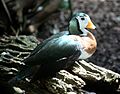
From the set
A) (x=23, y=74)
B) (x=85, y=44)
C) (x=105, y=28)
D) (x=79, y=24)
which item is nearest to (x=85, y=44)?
(x=85, y=44)

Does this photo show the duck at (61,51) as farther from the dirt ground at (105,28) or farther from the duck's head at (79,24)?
the dirt ground at (105,28)

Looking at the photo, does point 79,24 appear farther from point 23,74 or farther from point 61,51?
point 23,74

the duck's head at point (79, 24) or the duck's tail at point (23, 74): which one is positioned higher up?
the duck's head at point (79, 24)

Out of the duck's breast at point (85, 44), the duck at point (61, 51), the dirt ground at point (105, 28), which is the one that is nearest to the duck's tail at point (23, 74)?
the duck at point (61, 51)

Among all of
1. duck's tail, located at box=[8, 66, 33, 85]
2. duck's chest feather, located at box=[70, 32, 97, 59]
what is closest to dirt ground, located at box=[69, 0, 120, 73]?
duck's chest feather, located at box=[70, 32, 97, 59]

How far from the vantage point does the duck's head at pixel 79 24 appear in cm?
175

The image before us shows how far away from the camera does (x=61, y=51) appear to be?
170 cm

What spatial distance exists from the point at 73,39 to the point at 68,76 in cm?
20

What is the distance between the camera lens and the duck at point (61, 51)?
5.54 ft

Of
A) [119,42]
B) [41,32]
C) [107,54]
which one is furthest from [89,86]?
[41,32]

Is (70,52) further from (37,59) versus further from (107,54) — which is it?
(107,54)

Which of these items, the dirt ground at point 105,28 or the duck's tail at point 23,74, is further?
the dirt ground at point 105,28

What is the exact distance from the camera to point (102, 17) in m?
3.54

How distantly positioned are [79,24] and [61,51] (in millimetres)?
169
